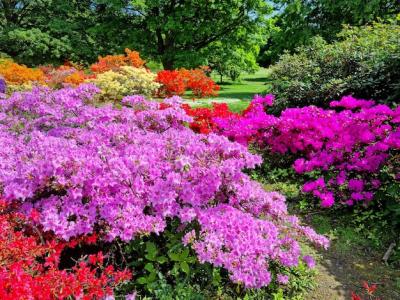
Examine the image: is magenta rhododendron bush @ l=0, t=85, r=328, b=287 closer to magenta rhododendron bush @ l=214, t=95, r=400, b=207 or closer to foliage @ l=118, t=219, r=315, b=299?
foliage @ l=118, t=219, r=315, b=299

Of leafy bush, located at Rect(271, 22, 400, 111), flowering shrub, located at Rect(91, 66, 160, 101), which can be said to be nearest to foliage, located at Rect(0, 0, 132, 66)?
flowering shrub, located at Rect(91, 66, 160, 101)

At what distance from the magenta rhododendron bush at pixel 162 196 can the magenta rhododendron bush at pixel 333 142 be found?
185 centimetres

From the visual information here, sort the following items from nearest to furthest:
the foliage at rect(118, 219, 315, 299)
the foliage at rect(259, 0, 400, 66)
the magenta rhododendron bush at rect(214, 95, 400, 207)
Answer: the foliage at rect(118, 219, 315, 299) < the magenta rhododendron bush at rect(214, 95, 400, 207) < the foliage at rect(259, 0, 400, 66)

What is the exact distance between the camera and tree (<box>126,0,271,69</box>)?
20.8 m

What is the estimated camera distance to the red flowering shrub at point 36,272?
229 centimetres

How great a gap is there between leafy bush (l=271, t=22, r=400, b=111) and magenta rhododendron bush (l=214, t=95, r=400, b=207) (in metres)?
2.32

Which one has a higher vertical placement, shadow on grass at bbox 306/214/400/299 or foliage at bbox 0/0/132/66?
foliage at bbox 0/0/132/66

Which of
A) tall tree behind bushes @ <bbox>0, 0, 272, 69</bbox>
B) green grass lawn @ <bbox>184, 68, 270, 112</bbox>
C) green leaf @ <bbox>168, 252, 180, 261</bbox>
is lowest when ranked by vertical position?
green grass lawn @ <bbox>184, 68, 270, 112</bbox>

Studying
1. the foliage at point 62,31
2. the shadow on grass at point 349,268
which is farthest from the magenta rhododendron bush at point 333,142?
the foliage at point 62,31

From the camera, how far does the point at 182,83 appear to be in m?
12.3

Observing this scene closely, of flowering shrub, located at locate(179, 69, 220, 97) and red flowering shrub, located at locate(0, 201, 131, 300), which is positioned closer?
red flowering shrub, located at locate(0, 201, 131, 300)

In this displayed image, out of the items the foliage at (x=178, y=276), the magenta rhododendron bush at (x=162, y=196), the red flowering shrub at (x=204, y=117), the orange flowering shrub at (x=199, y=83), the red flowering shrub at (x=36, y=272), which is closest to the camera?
the red flowering shrub at (x=36, y=272)

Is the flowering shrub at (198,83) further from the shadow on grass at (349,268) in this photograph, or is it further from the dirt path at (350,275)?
the dirt path at (350,275)

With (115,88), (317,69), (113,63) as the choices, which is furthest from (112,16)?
(317,69)
